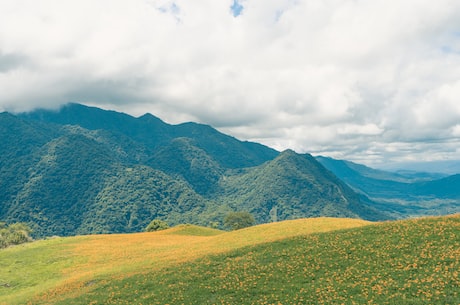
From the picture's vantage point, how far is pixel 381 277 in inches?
1006

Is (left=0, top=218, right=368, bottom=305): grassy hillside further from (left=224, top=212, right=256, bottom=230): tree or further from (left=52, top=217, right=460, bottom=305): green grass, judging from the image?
(left=224, top=212, right=256, bottom=230): tree

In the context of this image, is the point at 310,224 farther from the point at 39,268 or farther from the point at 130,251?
the point at 39,268

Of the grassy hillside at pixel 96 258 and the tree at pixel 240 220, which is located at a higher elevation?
the grassy hillside at pixel 96 258

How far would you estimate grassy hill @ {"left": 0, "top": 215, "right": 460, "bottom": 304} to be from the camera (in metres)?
24.2

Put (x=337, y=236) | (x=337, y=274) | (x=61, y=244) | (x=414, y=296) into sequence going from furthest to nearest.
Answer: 1. (x=61, y=244)
2. (x=337, y=236)
3. (x=337, y=274)
4. (x=414, y=296)

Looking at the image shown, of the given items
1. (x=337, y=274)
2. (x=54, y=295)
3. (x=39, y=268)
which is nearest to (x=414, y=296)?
(x=337, y=274)

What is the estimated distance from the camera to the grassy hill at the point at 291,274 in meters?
24.2

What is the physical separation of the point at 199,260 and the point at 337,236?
16243mm

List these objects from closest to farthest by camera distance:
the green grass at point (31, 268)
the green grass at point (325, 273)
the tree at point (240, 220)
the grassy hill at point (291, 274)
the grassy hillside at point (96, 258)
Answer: the green grass at point (325, 273) < the grassy hill at point (291, 274) < the grassy hillside at point (96, 258) < the green grass at point (31, 268) < the tree at point (240, 220)

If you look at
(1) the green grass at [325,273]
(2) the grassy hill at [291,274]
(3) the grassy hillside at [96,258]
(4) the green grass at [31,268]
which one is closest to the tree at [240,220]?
(3) the grassy hillside at [96,258]

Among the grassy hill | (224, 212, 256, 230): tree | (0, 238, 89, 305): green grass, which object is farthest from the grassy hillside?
(224, 212, 256, 230): tree

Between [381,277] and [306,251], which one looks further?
[306,251]

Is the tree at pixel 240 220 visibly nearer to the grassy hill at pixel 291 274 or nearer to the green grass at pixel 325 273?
the grassy hill at pixel 291 274

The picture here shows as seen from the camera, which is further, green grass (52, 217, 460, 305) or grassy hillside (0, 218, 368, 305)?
grassy hillside (0, 218, 368, 305)
